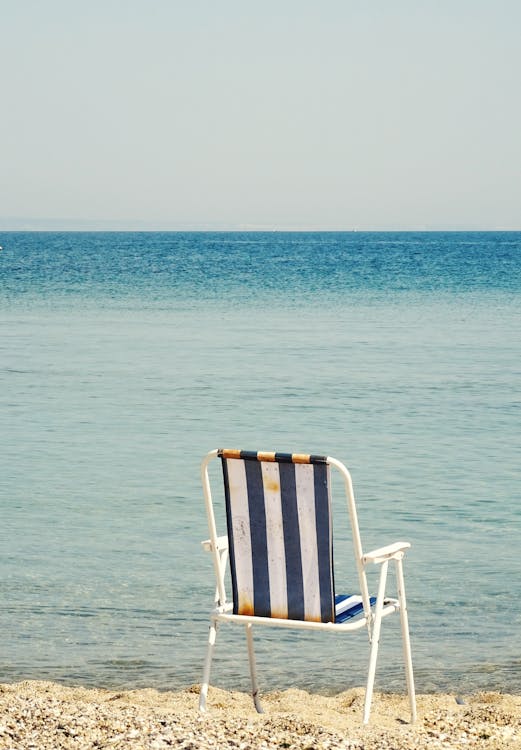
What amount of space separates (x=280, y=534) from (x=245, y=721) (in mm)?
591

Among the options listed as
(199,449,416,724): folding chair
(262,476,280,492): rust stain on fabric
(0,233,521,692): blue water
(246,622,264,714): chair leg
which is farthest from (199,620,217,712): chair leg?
(0,233,521,692): blue water

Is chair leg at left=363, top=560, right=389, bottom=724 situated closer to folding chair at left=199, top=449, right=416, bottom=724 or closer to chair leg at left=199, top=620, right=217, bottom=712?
folding chair at left=199, top=449, right=416, bottom=724

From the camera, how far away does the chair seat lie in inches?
152

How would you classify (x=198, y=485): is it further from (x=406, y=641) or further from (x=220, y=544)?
(x=406, y=641)

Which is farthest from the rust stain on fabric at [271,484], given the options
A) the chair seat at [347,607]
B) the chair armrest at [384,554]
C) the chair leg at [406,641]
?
the chair leg at [406,641]

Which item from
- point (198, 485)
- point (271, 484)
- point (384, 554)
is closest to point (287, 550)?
point (271, 484)

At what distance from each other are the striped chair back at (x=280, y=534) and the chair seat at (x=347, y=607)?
0.17 feet

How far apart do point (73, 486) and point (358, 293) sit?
1126 inches

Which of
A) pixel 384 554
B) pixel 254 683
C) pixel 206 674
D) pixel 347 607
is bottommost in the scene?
pixel 254 683

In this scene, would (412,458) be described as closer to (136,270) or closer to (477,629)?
(477,629)

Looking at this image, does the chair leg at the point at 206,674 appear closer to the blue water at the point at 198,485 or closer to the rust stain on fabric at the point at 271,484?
the rust stain on fabric at the point at 271,484

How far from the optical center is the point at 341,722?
4.09 metres

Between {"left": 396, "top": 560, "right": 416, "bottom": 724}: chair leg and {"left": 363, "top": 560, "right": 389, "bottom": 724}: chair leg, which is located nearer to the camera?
{"left": 363, "top": 560, "right": 389, "bottom": 724}: chair leg

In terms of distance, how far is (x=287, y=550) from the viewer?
12.6 feet
